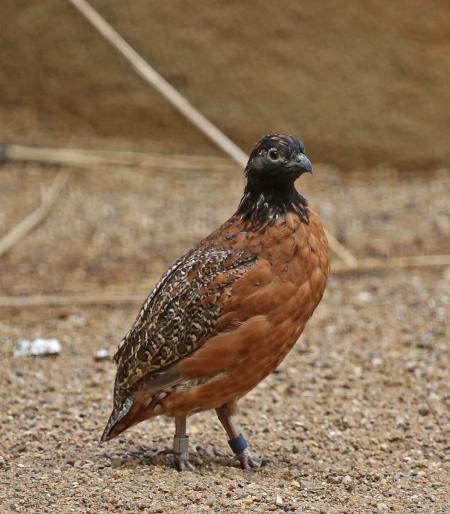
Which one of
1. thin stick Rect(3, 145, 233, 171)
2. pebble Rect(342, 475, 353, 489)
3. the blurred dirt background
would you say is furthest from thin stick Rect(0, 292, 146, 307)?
pebble Rect(342, 475, 353, 489)

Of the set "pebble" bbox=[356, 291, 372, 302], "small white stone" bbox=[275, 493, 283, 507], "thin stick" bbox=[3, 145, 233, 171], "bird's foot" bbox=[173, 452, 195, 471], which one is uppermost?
"thin stick" bbox=[3, 145, 233, 171]

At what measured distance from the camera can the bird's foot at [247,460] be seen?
5809 mm

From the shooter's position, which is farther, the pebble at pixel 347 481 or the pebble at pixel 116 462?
the pebble at pixel 116 462

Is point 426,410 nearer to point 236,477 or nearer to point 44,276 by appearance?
point 236,477

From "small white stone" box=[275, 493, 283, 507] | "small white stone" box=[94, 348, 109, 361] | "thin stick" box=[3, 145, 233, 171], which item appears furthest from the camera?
"thin stick" box=[3, 145, 233, 171]

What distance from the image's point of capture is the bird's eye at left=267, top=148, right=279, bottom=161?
5.37 metres

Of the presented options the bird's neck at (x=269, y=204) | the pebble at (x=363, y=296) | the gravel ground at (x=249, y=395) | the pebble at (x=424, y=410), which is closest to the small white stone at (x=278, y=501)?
the gravel ground at (x=249, y=395)

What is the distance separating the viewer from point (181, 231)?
11180 mm

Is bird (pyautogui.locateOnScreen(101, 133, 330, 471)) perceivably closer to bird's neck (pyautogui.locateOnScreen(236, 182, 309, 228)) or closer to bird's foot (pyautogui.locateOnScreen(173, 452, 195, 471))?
bird's neck (pyautogui.locateOnScreen(236, 182, 309, 228))

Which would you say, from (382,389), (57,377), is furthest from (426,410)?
(57,377)

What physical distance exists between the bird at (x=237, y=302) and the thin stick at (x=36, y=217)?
547 cm

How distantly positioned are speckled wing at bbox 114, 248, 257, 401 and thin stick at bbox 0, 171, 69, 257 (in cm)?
536

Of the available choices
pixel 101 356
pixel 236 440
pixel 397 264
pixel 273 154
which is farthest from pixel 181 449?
pixel 397 264

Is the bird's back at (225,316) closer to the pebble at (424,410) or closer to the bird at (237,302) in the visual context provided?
the bird at (237,302)
